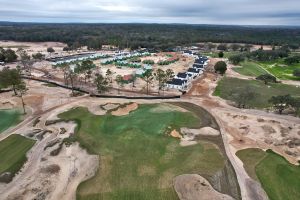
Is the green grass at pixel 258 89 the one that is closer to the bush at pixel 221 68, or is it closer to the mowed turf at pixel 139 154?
the bush at pixel 221 68

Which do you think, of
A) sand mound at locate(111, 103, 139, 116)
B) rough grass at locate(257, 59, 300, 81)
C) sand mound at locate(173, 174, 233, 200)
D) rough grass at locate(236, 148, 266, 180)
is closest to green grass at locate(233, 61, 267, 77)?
rough grass at locate(257, 59, 300, 81)

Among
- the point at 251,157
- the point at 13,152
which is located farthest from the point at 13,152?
the point at 251,157

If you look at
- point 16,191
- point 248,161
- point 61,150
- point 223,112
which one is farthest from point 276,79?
point 16,191

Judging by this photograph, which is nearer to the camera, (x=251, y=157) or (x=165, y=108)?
(x=251, y=157)

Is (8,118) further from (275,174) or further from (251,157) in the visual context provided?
(275,174)

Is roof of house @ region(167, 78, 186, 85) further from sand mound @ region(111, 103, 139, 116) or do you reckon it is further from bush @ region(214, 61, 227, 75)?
bush @ region(214, 61, 227, 75)

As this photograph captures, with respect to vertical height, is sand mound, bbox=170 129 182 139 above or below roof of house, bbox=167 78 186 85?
below

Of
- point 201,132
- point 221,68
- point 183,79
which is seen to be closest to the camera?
point 201,132

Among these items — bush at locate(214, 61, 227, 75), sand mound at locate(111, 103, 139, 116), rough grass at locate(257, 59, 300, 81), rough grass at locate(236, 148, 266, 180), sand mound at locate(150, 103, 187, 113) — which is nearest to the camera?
rough grass at locate(236, 148, 266, 180)

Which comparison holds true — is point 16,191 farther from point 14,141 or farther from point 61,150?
point 14,141
